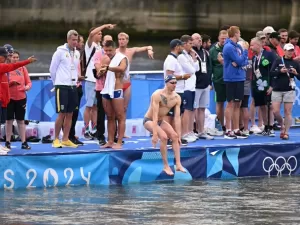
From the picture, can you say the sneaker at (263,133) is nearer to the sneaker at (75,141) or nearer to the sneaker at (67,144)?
the sneaker at (75,141)

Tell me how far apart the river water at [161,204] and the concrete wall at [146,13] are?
1423 inches

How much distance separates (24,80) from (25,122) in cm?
151

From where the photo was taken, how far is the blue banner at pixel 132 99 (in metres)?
20.5

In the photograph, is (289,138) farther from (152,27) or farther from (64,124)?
(152,27)

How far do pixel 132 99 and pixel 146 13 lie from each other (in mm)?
32979

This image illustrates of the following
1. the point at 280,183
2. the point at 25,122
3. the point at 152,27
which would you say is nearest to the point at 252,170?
the point at 280,183

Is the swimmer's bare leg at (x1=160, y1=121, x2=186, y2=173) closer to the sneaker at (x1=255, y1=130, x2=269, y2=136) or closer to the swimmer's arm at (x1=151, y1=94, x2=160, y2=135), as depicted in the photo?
the swimmer's arm at (x1=151, y1=94, x2=160, y2=135)

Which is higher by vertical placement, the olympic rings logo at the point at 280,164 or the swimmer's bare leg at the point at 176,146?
the swimmer's bare leg at the point at 176,146

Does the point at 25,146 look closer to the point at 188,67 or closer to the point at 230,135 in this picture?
the point at 188,67

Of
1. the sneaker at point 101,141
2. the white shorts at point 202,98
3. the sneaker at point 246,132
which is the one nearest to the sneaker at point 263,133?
the sneaker at point 246,132

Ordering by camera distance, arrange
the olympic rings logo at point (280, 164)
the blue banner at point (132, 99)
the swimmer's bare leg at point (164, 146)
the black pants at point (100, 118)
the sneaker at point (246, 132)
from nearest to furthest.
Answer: the swimmer's bare leg at point (164, 146), the black pants at point (100, 118), the olympic rings logo at point (280, 164), the blue banner at point (132, 99), the sneaker at point (246, 132)

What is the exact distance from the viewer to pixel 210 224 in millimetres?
14023

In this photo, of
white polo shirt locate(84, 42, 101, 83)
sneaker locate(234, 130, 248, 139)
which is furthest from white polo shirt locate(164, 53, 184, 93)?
sneaker locate(234, 130, 248, 139)

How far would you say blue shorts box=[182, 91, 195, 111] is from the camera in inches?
774
